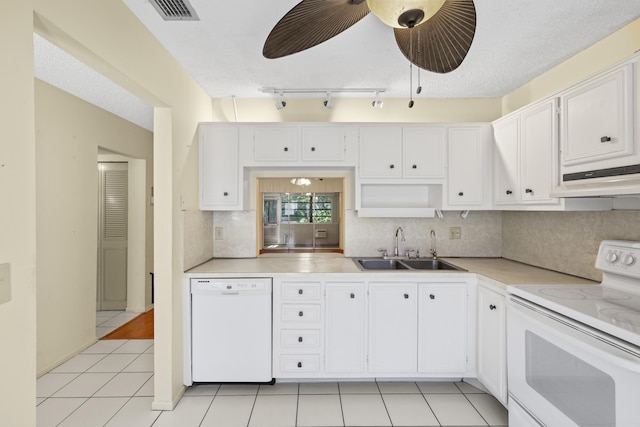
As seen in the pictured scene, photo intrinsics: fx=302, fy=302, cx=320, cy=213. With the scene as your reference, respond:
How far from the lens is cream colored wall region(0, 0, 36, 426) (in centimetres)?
100

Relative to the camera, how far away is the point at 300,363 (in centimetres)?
236

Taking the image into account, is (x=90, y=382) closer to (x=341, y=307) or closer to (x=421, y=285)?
(x=341, y=307)

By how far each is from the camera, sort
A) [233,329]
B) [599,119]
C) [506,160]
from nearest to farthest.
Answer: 1. [599,119]
2. [233,329]
3. [506,160]

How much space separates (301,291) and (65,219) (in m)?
2.42

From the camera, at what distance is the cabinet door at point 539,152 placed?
200 centimetres

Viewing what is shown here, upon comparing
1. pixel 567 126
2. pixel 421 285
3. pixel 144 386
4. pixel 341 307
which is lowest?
pixel 144 386

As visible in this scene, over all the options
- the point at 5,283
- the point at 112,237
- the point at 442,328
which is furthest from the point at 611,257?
the point at 112,237

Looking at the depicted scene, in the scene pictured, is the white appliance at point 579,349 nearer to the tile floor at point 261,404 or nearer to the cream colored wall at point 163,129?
the tile floor at point 261,404

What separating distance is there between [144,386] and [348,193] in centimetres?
242

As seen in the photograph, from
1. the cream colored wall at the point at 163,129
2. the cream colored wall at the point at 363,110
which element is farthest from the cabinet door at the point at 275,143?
the cream colored wall at the point at 163,129

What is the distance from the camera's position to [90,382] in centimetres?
247

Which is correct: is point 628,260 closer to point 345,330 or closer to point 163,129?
point 345,330

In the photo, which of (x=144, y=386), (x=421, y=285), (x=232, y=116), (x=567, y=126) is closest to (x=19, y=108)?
(x=232, y=116)

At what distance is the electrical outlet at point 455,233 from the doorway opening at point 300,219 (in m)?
1.53
